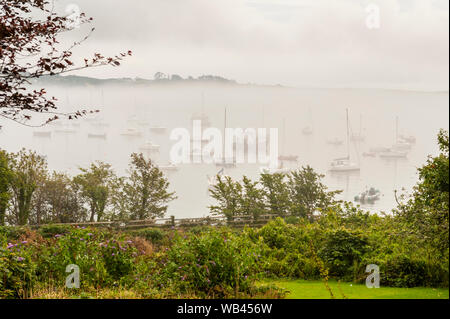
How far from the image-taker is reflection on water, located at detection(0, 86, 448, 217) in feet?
160

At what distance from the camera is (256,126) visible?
6222 centimetres

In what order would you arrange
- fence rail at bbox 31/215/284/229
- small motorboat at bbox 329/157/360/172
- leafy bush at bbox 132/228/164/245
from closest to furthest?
1. leafy bush at bbox 132/228/164/245
2. fence rail at bbox 31/215/284/229
3. small motorboat at bbox 329/157/360/172

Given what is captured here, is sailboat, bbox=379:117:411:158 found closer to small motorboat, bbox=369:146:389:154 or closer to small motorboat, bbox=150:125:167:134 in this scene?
small motorboat, bbox=369:146:389:154

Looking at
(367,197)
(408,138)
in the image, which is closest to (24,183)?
(367,197)

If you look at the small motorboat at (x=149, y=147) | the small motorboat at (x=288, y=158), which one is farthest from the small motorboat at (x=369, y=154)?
the small motorboat at (x=149, y=147)

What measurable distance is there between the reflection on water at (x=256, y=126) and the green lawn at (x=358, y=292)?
3327 centimetres

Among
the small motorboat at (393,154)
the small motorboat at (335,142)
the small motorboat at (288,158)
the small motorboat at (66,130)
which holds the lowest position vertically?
the small motorboat at (288,158)

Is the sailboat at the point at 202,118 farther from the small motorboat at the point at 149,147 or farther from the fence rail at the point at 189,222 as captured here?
the fence rail at the point at 189,222

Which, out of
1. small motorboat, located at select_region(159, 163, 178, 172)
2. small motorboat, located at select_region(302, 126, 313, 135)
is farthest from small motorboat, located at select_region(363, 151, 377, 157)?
small motorboat, located at select_region(159, 163, 178, 172)

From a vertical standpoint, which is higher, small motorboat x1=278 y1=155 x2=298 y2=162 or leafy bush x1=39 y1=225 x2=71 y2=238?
small motorboat x1=278 y1=155 x2=298 y2=162

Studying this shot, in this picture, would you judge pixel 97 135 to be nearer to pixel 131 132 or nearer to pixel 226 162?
pixel 131 132

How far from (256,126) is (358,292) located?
56.5m

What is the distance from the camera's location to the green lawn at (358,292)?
560cm

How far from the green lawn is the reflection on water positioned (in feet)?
109
